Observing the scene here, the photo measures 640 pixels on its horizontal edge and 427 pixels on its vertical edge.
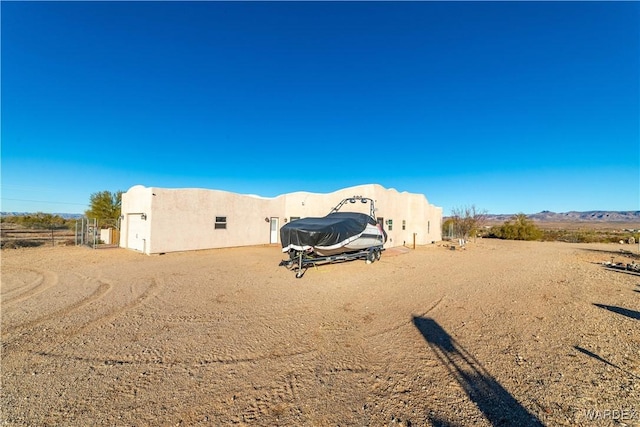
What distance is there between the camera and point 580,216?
158 m

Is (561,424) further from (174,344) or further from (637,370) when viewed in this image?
(174,344)

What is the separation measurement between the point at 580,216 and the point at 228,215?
8416 inches

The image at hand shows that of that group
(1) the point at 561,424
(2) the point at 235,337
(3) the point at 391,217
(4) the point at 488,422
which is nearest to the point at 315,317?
(2) the point at 235,337

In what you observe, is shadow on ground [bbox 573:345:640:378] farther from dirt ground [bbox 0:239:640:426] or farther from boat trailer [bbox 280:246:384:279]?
boat trailer [bbox 280:246:384:279]

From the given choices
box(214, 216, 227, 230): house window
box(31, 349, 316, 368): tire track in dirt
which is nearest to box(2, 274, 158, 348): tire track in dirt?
box(31, 349, 316, 368): tire track in dirt

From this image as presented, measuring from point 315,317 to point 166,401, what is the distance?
297cm

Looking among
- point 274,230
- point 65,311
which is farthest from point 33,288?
point 274,230

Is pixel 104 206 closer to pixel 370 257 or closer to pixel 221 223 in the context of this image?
pixel 221 223

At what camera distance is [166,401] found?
2.88 metres

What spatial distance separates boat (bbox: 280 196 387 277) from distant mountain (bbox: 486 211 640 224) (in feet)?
428

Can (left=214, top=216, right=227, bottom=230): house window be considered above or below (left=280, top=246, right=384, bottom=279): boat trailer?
above

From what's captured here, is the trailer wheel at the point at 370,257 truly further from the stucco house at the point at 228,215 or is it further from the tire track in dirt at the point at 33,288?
the tire track in dirt at the point at 33,288

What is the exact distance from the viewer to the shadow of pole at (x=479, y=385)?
103 inches

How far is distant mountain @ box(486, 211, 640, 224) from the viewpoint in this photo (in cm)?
12985
